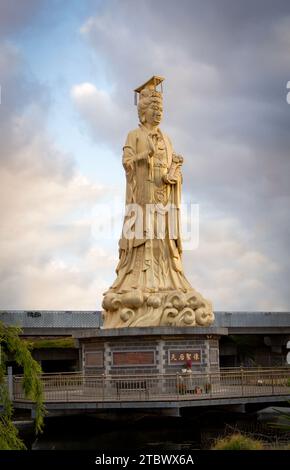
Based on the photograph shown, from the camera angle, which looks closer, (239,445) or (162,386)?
(239,445)

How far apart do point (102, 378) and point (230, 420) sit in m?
5.18

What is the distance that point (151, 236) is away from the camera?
28.7 m

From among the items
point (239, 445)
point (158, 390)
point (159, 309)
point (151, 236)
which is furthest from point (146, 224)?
point (239, 445)

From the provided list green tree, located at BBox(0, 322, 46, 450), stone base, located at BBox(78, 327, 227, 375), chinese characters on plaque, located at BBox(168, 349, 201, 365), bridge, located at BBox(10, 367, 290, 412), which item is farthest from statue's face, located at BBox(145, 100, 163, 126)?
green tree, located at BBox(0, 322, 46, 450)

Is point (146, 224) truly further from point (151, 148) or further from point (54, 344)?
point (54, 344)

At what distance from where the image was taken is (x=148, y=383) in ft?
79.9

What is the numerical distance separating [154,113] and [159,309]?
8.40 meters

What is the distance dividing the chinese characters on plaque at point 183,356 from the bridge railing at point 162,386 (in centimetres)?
89

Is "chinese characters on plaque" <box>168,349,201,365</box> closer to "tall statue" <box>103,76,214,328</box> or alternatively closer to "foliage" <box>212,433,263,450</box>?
"tall statue" <box>103,76,214,328</box>

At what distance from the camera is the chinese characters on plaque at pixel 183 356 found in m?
26.0

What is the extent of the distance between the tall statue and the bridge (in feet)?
9.00

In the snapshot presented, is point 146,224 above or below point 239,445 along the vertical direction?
above

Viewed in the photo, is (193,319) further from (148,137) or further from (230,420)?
(148,137)
